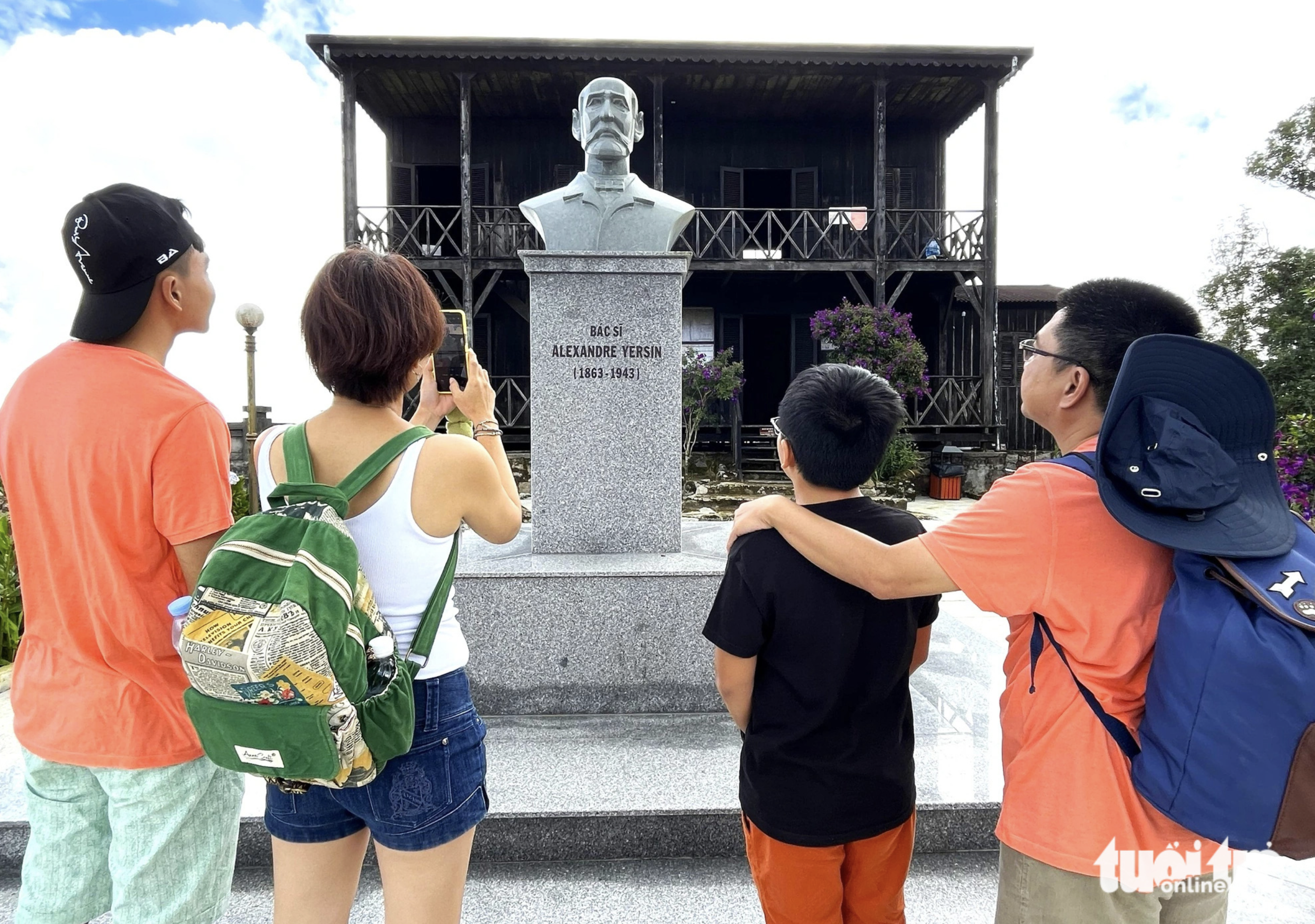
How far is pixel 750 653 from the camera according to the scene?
1.43 metres

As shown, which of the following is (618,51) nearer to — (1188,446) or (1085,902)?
(1188,446)

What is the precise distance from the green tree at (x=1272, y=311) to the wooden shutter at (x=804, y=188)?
6.22 meters

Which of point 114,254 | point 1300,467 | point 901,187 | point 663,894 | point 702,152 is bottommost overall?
point 663,894

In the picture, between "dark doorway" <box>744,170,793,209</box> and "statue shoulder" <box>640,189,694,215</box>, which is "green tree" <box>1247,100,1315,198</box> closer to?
"dark doorway" <box>744,170,793,209</box>

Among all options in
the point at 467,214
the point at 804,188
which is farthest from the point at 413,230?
the point at 804,188

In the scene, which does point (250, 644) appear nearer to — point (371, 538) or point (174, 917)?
point (371, 538)

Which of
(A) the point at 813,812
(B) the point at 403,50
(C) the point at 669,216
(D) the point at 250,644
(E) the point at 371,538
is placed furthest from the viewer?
(B) the point at 403,50

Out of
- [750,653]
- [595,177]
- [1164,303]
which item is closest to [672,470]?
[595,177]

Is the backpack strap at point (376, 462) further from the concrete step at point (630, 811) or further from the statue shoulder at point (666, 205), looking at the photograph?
the statue shoulder at point (666, 205)

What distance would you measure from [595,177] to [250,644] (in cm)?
358

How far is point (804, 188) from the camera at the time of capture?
47.5 ft

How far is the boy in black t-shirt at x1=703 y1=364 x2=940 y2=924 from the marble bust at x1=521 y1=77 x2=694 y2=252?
2.90m

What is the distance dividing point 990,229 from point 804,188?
3259 millimetres
